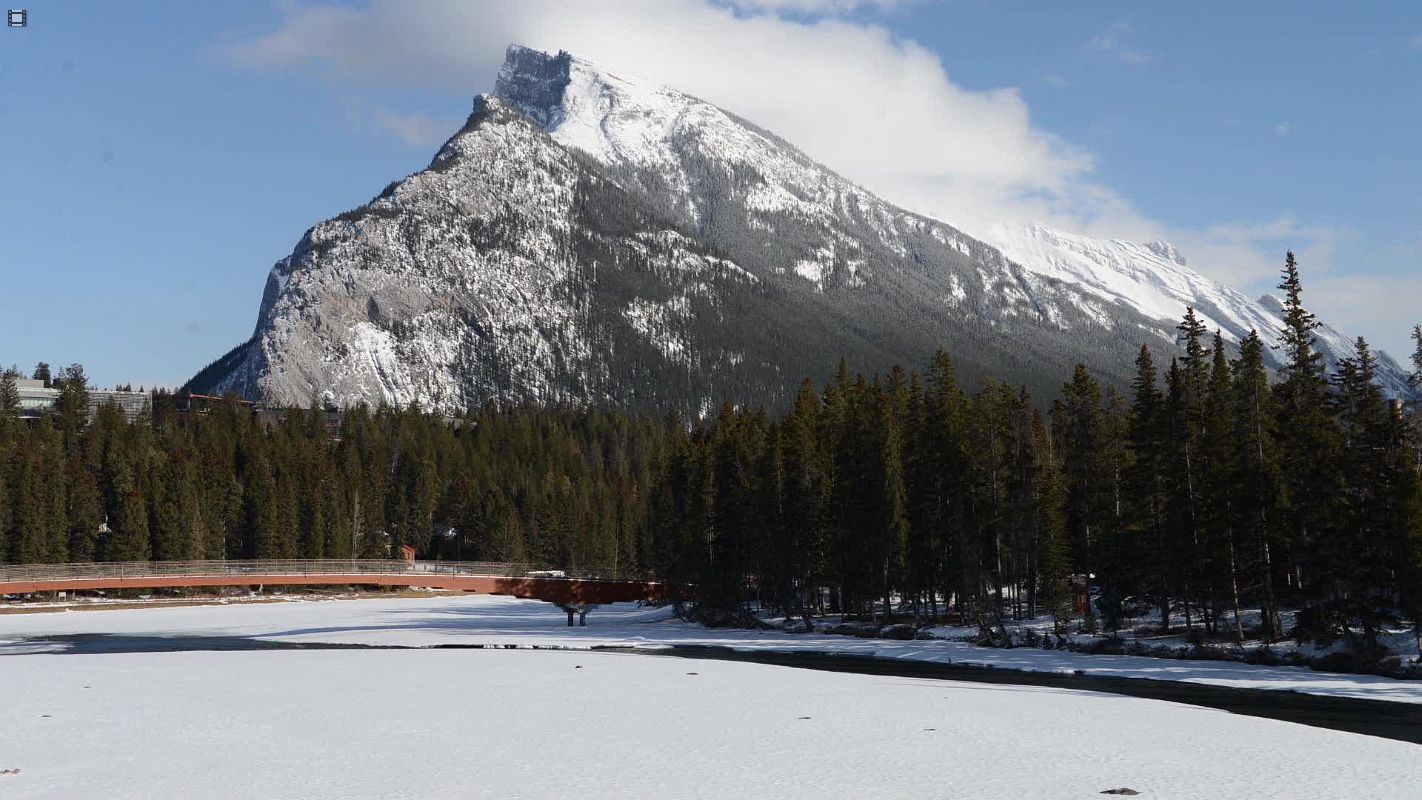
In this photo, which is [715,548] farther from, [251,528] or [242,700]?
[251,528]

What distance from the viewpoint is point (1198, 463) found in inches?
2144

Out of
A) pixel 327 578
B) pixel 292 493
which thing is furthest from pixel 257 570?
pixel 292 493

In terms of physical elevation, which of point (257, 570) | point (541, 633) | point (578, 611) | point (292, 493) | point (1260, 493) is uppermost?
point (292, 493)

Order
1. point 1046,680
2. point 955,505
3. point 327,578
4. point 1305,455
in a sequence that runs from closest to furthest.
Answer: point 1046,680 < point 1305,455 < point 955,505 < point 327,578

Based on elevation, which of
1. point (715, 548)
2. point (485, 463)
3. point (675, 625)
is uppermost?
point (485, 463)

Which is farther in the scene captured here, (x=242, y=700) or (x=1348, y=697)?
(x=1348, y=697)

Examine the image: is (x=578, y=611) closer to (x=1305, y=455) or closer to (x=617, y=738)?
(x=1305, y=455)

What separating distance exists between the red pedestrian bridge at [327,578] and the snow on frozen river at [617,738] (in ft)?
145

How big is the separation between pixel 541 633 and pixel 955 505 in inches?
929

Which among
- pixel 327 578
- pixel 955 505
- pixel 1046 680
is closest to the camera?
pixel 1046 680

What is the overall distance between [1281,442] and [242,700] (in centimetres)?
4211

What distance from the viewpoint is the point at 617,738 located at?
2592 centimetres

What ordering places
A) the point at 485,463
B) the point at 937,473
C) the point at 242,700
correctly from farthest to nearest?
the point at 485,463
the point at 937,473
the point at 242,700

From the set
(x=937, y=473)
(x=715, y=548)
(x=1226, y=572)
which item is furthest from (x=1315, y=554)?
(x=715, y=548)
